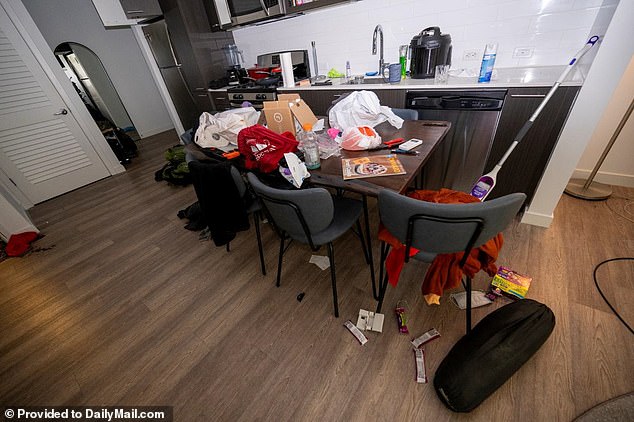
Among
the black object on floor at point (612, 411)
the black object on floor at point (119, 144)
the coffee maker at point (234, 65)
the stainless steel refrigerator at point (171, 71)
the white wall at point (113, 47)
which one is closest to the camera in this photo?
the black object on floor at point (612, 411)

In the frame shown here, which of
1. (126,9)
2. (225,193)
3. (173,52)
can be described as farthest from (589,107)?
(126,9)

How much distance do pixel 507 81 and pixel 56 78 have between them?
479 cm

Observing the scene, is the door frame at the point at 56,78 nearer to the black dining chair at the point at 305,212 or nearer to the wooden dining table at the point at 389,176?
the black dining chair at the point at 305,212

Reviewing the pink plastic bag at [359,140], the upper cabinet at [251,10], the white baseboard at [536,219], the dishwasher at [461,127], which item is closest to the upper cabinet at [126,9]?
the upper cabinet at [251,10]

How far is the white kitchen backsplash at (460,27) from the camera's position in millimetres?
1756

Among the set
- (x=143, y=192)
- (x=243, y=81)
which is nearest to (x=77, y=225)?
(x=143, y=192)

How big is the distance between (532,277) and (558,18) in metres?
1.86

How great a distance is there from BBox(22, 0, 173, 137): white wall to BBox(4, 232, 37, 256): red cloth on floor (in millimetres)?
3797

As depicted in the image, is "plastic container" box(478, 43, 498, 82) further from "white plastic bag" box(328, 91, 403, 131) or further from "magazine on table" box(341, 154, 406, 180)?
"magazine on table" box(341, 154, 406, 180)

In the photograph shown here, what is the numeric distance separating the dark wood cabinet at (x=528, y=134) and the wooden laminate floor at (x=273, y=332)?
387mm

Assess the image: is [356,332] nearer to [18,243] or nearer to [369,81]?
[369,81]

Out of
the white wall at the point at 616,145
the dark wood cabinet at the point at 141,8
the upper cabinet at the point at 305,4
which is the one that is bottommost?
the white wall at the point at 616,145

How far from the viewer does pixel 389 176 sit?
1034mm

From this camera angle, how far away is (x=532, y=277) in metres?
1.53
